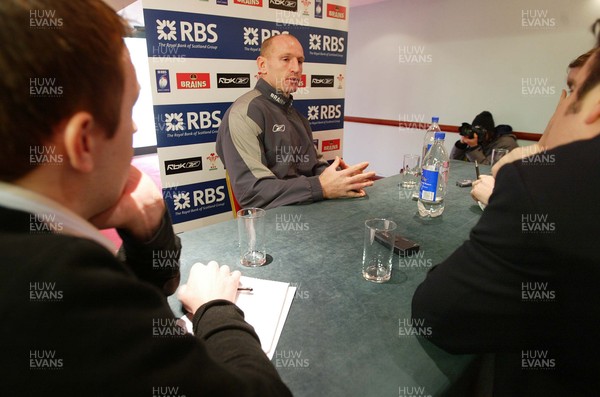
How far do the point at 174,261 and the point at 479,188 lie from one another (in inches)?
51.7

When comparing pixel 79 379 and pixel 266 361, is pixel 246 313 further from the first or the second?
pixel 79 379

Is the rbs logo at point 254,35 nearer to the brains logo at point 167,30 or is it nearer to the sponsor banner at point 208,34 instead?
the sponsor banner at point 208,34

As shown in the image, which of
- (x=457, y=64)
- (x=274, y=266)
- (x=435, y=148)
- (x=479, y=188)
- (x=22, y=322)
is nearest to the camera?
(x=22, y=322)

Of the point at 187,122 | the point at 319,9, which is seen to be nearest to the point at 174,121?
the point at 187,122

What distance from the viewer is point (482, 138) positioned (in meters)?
4.04

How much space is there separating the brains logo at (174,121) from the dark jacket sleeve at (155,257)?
5.68ft

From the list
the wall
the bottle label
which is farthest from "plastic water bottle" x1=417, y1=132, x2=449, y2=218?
the wall

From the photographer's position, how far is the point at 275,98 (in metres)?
2.28

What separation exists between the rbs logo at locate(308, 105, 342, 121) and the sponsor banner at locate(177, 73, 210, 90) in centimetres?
110

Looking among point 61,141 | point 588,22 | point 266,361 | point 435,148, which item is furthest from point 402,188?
point 588,22

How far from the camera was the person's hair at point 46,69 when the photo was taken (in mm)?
379

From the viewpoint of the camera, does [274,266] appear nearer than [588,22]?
Yes
